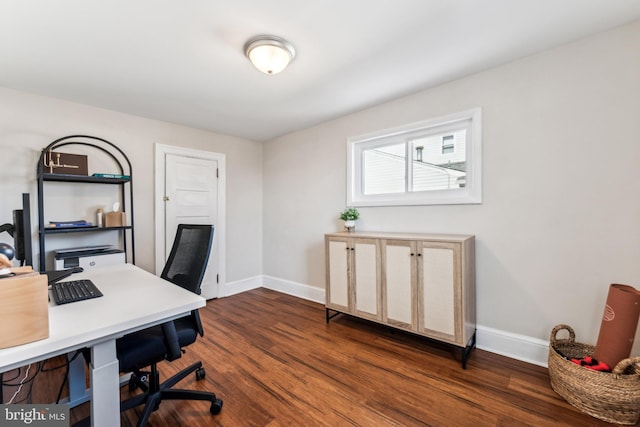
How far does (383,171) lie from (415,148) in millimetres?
423

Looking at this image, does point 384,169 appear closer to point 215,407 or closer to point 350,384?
point 350,384

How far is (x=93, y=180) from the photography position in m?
2.58

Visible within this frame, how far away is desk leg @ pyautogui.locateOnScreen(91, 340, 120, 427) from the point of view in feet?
3.45

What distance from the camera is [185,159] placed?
348 cm

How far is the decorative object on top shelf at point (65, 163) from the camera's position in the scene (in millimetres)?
2439

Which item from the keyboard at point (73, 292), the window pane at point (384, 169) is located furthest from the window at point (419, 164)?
the keyboard at point (73, 292)

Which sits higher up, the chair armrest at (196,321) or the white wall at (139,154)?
the white wall at (139,154)

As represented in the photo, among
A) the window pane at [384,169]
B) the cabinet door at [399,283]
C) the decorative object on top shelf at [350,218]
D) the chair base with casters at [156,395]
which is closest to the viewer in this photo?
the chair base with casters at [156,395]

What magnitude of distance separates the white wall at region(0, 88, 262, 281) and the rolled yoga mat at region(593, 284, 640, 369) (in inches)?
149

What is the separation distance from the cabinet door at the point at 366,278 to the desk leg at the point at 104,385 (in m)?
1.97

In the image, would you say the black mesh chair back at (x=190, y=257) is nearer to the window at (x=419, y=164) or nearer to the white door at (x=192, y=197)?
the white door at (x=192, y=197)

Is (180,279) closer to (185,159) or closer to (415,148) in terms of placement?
(185,159)

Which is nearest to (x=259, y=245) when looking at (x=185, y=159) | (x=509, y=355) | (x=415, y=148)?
(x=185, y=159)

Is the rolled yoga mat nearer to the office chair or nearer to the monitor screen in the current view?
the office chair
